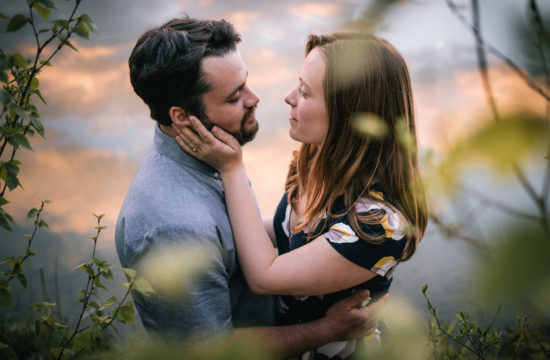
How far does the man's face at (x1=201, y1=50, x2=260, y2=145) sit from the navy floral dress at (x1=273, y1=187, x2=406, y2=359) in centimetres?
59

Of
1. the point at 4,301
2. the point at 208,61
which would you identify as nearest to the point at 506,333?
the point at 208,61

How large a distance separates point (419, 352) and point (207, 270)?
1042 millimetres

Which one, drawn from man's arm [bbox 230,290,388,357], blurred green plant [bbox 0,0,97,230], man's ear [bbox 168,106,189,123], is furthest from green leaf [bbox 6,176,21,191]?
man's arm [bbox 230,290,388,357]

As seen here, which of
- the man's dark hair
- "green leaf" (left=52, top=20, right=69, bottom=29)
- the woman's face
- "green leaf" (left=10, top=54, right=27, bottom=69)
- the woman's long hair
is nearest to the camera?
"green leaf" (left=10, top=54, right=27, bottom=69)

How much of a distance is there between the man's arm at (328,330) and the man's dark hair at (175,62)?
1.26m

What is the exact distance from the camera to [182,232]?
1.73 meters

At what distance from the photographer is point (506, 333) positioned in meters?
3.58

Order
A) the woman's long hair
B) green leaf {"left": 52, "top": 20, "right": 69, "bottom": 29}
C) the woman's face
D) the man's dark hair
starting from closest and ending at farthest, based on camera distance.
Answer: green leaf {"left": 52, "top": 20, "right": 69, "bottom": 29} < the woman's long hair < the woman's face < the man's dark hair

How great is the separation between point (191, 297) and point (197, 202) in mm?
446

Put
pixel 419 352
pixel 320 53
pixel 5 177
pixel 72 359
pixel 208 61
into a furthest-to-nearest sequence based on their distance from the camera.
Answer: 1. pixel 208 61
2. pixel 320 53
3. pixel 72 359
4. pixel 5 177
5. pixel 419 352

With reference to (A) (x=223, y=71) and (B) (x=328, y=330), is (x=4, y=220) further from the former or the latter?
(B) (x=328, y=330)

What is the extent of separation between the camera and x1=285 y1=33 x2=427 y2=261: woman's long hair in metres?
1.88

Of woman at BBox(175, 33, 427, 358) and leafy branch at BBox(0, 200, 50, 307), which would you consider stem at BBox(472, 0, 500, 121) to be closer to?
woman at BBox(175, 33, 427, 358)

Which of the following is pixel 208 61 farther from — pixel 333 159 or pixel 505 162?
pixel 505 162
